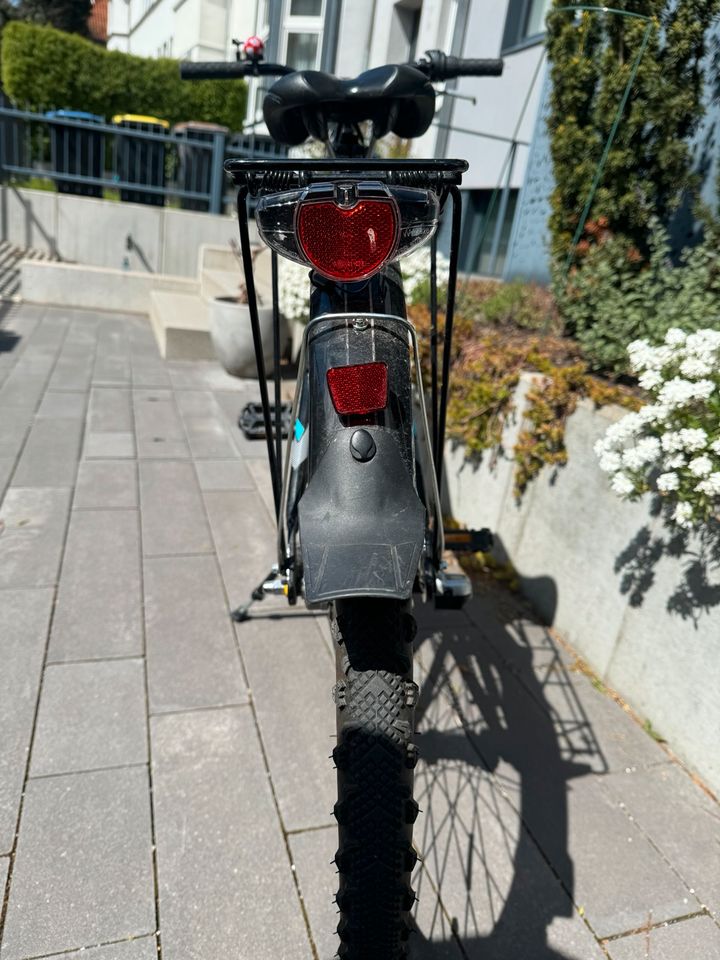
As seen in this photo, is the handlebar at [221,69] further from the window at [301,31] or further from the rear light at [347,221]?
the window at [301,31]

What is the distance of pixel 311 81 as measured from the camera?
226 centimetres

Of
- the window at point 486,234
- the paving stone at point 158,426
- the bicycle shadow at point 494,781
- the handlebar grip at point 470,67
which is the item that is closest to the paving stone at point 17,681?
the bicycle shadow at point 494,781

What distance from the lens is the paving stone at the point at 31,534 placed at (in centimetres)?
324

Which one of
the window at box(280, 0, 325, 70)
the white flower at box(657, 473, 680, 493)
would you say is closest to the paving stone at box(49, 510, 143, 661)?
the white flower at box(657, 473, 680, 493)

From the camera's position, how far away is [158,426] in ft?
18.0

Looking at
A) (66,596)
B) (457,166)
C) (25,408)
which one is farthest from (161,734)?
(25,408)

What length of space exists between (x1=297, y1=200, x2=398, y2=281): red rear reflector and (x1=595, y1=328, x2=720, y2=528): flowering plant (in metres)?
1.37

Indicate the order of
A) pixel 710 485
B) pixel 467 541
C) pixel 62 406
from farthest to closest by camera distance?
pixel 62 406 < pixel 467 541 < pixel 710 485

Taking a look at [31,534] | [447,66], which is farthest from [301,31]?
[31,534]

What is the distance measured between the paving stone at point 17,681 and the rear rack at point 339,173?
1.95 metres

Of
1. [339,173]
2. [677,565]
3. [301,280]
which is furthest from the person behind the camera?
[301,280]

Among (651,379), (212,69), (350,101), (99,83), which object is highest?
(99,83)

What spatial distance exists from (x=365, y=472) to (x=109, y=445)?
3.89m

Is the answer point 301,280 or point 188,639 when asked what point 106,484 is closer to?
point 188,639
